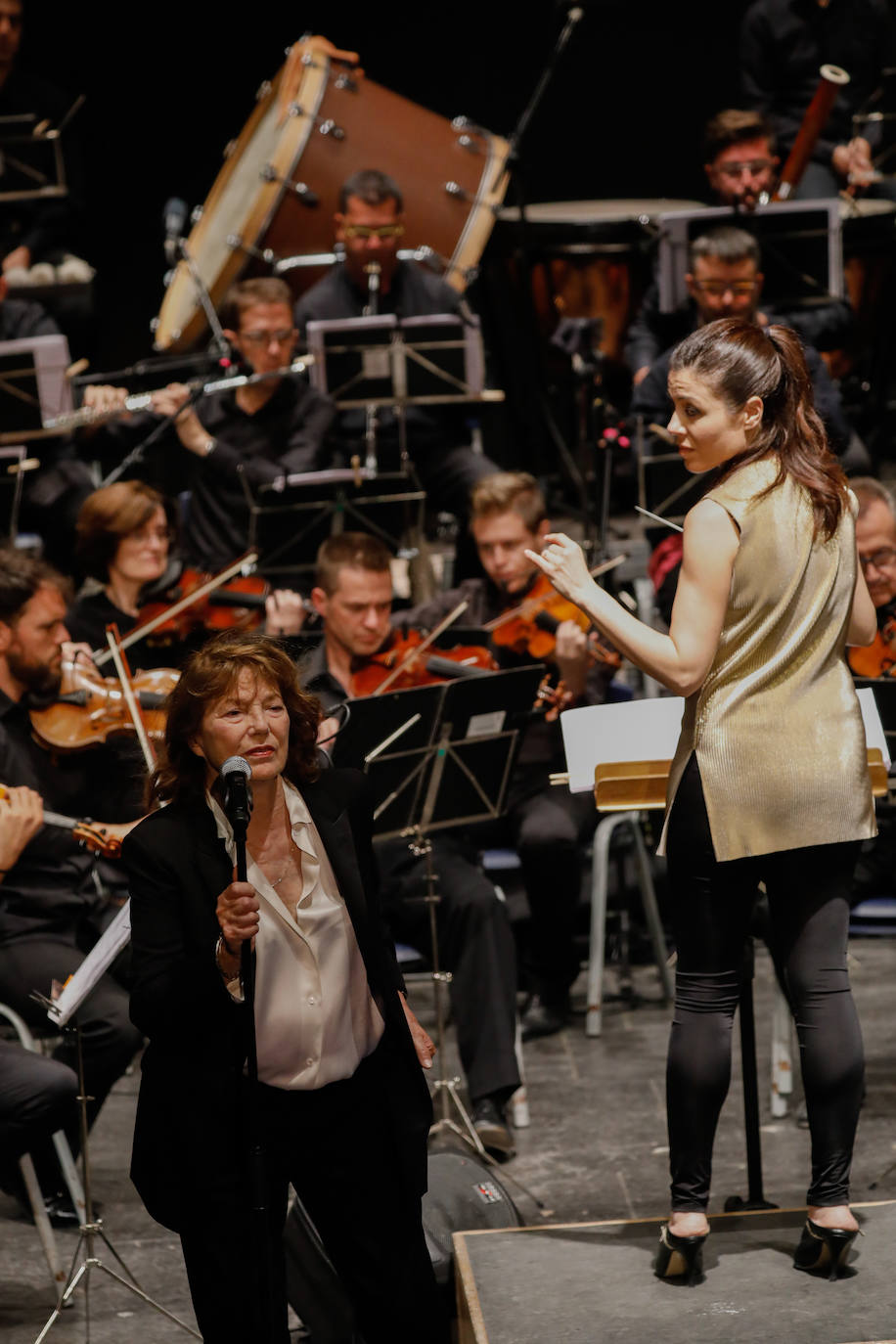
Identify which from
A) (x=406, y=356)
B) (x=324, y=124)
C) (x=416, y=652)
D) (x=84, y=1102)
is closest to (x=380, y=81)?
(x=324, y=124)

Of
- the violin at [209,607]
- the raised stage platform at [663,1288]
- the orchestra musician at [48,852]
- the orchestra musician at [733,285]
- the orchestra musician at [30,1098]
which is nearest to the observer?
the raised stage platform at [663,1288]

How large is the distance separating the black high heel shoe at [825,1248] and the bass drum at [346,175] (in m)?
4.82

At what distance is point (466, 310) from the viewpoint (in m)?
6.39

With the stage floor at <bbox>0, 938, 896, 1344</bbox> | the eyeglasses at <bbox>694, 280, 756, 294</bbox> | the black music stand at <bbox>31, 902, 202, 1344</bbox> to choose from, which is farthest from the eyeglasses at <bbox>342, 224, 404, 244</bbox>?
the black music stand at <bbox>31, 902, 202, 1344</bbox>

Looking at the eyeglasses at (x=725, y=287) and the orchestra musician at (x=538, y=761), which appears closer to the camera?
the orchestra musician at (x=538, y=761)

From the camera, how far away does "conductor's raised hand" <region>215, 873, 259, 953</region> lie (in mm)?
2248

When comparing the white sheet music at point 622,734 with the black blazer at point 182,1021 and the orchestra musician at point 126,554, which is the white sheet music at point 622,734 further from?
the orchestra musician at point 126,554

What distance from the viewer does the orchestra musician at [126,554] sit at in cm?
489

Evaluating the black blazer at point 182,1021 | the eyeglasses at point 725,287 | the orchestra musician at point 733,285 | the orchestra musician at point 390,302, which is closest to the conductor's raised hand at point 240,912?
the black blazer at point 182,1021

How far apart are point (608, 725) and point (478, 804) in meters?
1.10

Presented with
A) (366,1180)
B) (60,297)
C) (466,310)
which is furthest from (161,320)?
(366,1180)

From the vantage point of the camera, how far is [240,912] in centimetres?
225

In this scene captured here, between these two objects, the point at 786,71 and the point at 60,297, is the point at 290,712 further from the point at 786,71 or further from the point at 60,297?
the point at 786,71

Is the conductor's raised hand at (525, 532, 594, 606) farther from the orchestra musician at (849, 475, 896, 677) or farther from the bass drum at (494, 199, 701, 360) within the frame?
the bass drum at (494, 199, 701, 360)
